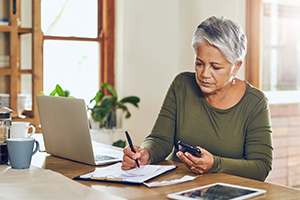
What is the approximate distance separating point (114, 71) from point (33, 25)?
92 cm

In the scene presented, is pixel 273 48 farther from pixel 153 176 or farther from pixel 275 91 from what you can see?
pixel 153 176

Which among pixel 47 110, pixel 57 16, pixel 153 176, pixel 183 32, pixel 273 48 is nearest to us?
pixel 153 176

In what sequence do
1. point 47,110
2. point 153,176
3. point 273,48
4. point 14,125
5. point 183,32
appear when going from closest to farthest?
point 153,176
point 47,110
point 14,125
point 273,48
point 183,32

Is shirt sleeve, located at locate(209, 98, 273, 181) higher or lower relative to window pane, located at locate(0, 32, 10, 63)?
lower

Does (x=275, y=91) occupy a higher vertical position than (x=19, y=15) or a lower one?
lower

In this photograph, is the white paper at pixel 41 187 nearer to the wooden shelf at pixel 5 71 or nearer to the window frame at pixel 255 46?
the wooden shelf at pixel 5 71

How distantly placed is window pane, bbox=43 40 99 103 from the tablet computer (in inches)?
102

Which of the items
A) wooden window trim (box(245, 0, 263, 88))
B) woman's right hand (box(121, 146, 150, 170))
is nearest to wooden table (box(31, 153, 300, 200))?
woman's right hand (box(121, 146, 150, 170))

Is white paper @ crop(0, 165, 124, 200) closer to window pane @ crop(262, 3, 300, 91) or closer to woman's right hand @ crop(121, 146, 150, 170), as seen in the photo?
woman's right hand @ crop(121, 146, 150, 170)

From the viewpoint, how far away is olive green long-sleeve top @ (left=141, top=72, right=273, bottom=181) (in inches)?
58.9

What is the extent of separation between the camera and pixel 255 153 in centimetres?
150

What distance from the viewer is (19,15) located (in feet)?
9.59

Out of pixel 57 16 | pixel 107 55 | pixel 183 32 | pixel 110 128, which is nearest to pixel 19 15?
pixel 57 16

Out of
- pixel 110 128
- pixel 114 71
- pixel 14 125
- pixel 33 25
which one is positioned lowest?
pixel 110 128
